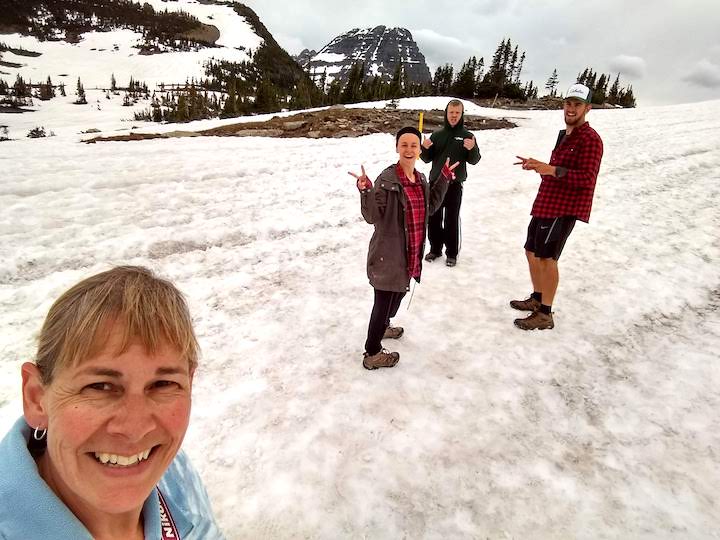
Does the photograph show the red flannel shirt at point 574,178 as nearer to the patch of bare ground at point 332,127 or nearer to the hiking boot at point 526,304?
the hiking boot at point 526,304

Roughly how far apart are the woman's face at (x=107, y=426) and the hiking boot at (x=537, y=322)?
14.2 feet

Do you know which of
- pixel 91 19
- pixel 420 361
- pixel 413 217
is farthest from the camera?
pixel 91 19

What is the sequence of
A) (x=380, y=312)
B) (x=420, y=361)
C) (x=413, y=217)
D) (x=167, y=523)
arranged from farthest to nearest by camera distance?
(x=420, y=361), (x=380, y=312), (x=413, y=217), (x=167, y=523)

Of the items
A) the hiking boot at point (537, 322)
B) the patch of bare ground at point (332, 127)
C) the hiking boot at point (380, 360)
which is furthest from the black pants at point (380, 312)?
the patch of bare ground at point (332, 127)

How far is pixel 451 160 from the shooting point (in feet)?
19.2

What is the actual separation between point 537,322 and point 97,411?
15.1ft

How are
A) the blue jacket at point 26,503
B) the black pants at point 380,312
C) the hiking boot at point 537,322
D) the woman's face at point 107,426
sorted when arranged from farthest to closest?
the hiking boot at point 537,322 → the black pants at point 380,312 → the woman's face at point 107,426 → the blue jacket at point 26,503

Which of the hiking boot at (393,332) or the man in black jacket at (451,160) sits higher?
the man in black jacket at (451,160)

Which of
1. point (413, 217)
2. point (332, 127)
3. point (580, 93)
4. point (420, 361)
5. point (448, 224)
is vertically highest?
point (580, 93)

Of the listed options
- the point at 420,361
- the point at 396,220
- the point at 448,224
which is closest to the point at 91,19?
the point at 448,224

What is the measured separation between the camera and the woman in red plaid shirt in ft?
10.9

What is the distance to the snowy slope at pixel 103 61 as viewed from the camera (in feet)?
402

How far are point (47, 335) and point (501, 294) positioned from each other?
535 cm

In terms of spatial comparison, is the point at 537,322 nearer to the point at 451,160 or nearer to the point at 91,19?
the point at 451,160
